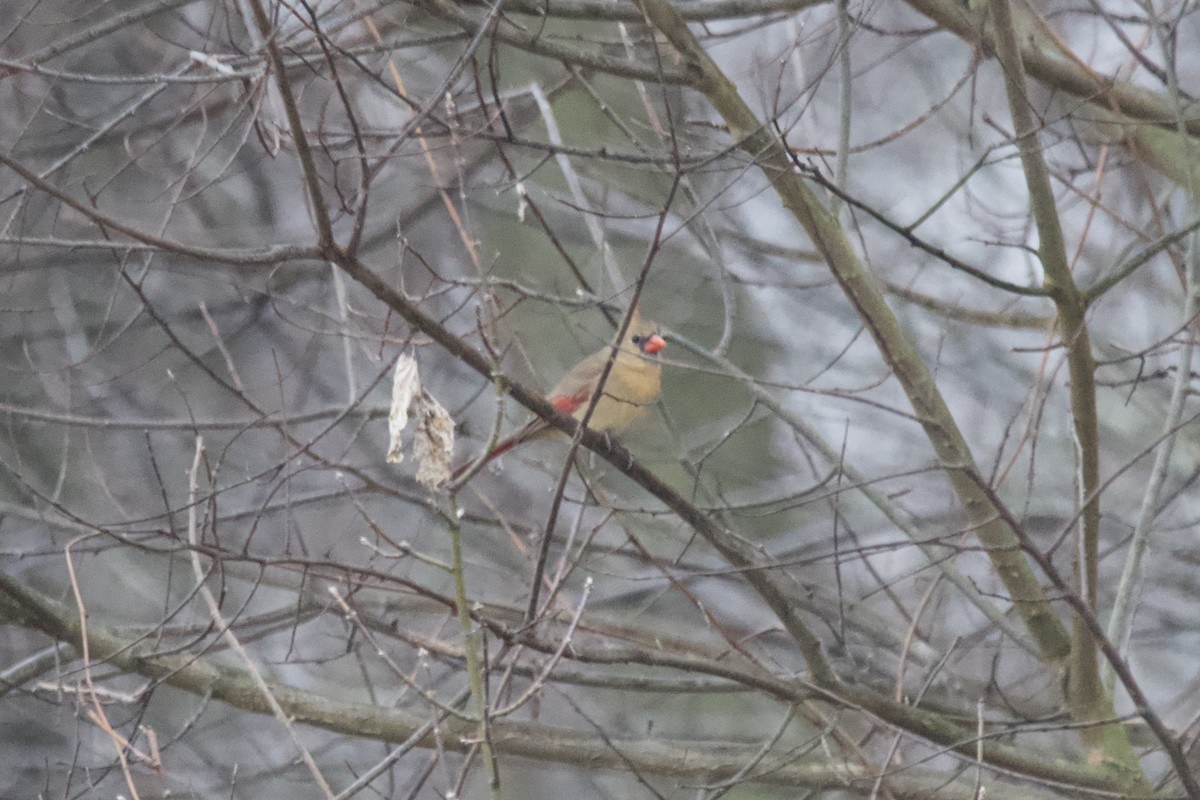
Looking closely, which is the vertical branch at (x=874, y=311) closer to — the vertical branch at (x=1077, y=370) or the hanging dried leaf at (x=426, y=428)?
the vertical branch at (x=1077, y=370)

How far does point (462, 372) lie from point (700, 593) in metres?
1.73

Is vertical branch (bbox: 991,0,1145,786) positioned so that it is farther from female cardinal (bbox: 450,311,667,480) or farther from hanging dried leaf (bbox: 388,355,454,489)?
female cardinal (bbox: 450,311,667,480)

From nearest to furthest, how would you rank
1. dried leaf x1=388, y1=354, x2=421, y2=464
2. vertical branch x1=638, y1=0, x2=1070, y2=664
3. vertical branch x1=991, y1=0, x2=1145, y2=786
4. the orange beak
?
dried leaf x1=388, y1=354, x2=421, y2=464
vertical branch x1=991, y1=0, x2=1145, y2=786
vertical branch x1=638, y1=0, x2=1070, y2=664
the orange beak

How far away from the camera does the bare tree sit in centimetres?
339

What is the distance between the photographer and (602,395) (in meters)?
3.57

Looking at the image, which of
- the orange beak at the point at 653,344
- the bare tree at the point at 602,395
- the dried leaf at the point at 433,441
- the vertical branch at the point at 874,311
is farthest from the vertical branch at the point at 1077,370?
the orange beak at the point at 653,344

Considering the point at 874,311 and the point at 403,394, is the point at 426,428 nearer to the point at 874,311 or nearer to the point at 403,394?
the point at 403,394

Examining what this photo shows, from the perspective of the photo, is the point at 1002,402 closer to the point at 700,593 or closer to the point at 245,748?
the point at 700,593

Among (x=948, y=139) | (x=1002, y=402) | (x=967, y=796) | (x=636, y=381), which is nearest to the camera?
(x=967, y=796)

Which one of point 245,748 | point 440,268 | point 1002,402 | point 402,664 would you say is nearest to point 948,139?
point 1002,402

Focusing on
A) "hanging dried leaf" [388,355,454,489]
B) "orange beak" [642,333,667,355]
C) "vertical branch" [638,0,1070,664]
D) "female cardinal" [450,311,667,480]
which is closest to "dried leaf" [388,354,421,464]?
"hanging dried leaf" [388,355,454,489]

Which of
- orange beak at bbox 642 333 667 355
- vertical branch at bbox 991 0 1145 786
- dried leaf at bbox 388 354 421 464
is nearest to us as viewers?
dried leaf at bbox 388 354 421 464

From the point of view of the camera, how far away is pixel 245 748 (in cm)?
706

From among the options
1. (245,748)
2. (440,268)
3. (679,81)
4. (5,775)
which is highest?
(440,268)
